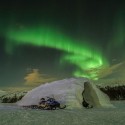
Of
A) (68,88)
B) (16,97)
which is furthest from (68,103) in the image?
(16,97)

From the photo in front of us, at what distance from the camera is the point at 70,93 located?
41.1 metres

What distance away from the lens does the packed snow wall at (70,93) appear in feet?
132

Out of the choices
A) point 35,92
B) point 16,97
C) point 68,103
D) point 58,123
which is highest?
point 16,97

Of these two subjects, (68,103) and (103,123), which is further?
(68,103)

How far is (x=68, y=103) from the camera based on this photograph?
38812mm

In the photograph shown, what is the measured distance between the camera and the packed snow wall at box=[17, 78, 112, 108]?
132 feet

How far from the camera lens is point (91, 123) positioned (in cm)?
2247

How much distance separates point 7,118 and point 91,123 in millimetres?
5270

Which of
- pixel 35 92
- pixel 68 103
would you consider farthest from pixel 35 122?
pixel 35 92

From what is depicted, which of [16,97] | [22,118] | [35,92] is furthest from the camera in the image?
[16,97]

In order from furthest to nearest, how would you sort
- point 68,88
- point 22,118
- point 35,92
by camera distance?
point 35,92 < point 68,88 < point 22,118

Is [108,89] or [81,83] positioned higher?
[108,89]

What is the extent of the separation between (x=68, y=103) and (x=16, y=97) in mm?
→ 30371

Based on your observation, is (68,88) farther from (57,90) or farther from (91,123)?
(91,123)
